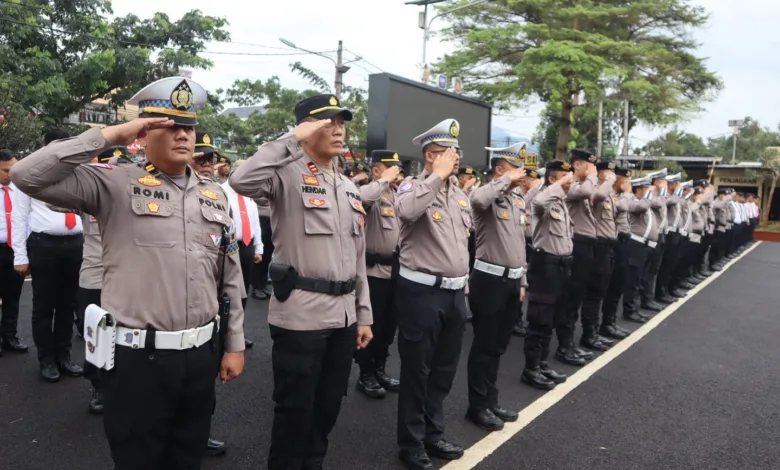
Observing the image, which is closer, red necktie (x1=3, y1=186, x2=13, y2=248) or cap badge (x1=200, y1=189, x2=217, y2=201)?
cap badge (x1=200, y1=189, x2=217, y2=201)

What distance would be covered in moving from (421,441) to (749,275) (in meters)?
12.0

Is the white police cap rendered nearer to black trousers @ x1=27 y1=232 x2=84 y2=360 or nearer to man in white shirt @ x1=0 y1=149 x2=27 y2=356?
black trousers @ x1=27 y1=232 x2=84 y2=360

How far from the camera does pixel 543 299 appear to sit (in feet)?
15.7

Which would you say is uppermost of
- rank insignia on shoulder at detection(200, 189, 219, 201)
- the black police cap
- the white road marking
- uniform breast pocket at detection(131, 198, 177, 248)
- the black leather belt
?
the black police cap

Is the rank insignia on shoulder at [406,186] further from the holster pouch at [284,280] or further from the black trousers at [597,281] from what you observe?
the black trousers at [597,281]

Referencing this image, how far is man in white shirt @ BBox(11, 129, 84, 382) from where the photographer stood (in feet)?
14.1

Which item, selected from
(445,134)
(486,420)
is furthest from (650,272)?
(445,134)

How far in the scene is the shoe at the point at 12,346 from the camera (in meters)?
4.90

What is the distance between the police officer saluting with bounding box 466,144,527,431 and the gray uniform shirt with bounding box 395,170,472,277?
0.47 m

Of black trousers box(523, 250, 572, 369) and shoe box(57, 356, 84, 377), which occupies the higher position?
black trousers box(523, 250, 572, 369)

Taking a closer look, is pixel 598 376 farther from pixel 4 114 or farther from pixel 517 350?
pixel 4 114

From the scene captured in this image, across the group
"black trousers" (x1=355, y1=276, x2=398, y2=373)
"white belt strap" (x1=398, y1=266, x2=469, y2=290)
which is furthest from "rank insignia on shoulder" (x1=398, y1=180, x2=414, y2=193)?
"black trousers" (x1=355, y1=276, x2=398, y2=373)

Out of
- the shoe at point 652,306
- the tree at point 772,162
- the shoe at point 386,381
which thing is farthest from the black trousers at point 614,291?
the tree at point 772,162

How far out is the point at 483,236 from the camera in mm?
4172
